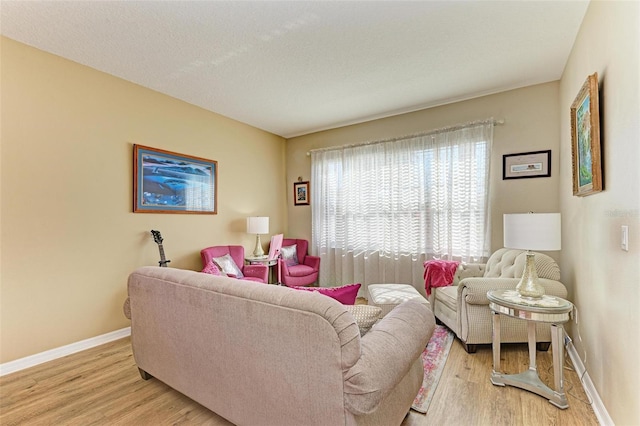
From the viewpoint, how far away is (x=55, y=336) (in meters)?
2.61

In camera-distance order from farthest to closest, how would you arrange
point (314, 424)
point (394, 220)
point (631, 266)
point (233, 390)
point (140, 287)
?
point (394, 220), point (140, 287), point (233, 390), point (631, 266), point (314, 424)

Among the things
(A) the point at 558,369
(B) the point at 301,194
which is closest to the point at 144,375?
(A) the point at 558,369

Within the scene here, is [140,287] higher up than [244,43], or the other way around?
[244,43]

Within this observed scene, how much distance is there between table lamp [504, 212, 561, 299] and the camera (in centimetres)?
193

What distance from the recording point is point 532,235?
6.40ft

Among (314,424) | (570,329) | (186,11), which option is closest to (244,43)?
(186,11)

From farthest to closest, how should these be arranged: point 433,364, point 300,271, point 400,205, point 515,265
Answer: point 300,271
point 400,205
point 515,265
point 433,364

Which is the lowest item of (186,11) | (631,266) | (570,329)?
(570,329)

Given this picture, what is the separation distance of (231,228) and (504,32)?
375cm

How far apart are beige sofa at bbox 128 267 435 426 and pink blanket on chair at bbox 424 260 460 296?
156 centimetres

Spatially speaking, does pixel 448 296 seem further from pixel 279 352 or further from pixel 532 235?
pixel 279 352

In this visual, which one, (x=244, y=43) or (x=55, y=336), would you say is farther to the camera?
(x=55, y=336)

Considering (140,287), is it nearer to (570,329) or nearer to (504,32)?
(504,32)

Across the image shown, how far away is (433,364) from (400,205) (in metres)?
2.11
